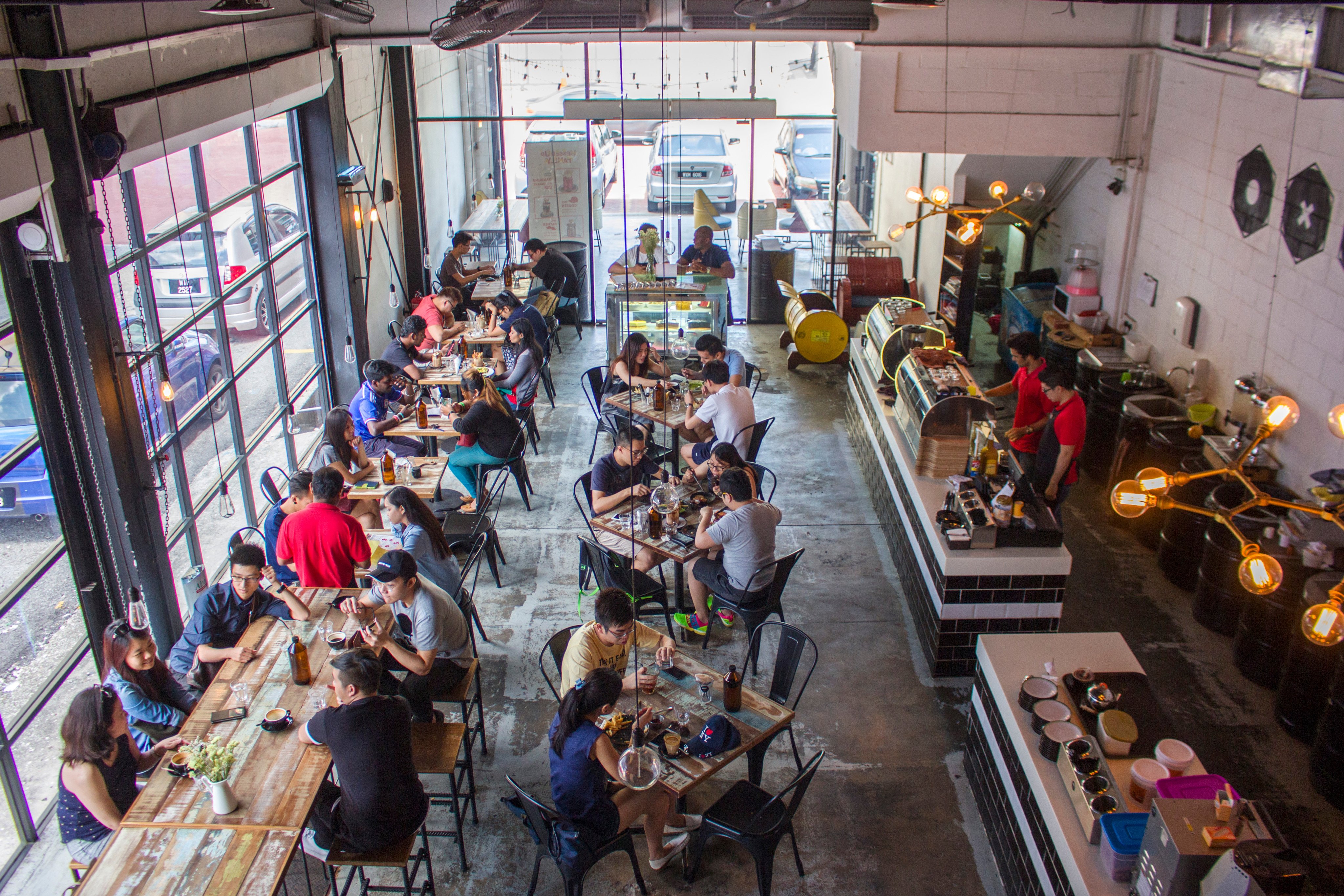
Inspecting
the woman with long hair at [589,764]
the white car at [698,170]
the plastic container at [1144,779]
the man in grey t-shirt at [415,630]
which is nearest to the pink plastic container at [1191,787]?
the plastic container at [1144,779]

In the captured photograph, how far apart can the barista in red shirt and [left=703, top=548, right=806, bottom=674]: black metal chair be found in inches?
94.6

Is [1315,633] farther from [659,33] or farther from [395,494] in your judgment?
[659,33]

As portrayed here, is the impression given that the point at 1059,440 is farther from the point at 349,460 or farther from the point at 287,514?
the point at 287,514

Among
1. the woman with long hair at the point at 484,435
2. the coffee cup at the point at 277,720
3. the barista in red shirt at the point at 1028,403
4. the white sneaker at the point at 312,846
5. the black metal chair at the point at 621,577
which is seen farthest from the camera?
the woman with long hair at the point at 484,435

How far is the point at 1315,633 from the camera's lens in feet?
12.9

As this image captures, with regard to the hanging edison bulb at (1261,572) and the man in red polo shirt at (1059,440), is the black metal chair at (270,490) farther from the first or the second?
the hanging edison bulb at (1261,572)

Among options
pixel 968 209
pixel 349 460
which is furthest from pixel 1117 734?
pixel 968 209

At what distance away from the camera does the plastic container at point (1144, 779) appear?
13.4 ft

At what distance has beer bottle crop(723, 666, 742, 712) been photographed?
5.02 metres

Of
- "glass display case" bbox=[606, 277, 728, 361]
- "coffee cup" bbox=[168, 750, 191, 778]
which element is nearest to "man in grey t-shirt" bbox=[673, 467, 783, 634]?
"coffee cup" bbox=[168, 750, 191, 778]

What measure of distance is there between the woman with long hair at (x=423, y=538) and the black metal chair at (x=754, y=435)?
2676 millimetres

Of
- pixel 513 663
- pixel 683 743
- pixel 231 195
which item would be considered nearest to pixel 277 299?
pixel 231 195

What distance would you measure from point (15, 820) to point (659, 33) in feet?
27.1

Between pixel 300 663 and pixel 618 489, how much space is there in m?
2.57
